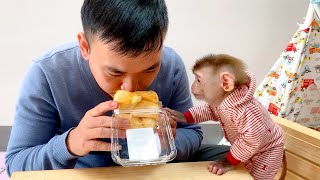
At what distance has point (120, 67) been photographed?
0.71 m

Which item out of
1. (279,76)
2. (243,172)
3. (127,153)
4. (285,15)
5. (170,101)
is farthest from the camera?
(285,15)

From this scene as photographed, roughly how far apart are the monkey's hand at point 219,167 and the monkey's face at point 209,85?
0.19m

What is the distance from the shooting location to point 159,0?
74cm

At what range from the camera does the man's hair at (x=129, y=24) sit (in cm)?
68

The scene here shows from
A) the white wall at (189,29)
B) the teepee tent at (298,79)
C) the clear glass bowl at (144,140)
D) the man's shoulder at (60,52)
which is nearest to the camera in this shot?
the clear glass bowl at (144,140)

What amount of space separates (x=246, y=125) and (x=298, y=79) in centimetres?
83

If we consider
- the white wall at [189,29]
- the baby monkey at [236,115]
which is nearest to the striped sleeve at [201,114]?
the baby monkey at [236,115]

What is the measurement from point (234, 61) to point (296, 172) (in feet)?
1.41

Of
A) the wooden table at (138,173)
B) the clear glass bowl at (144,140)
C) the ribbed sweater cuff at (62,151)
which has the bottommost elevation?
the wooden table at (138,173)

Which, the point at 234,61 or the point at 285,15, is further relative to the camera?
the point at 285,15

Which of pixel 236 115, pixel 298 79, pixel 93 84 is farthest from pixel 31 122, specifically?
pixel 298 79

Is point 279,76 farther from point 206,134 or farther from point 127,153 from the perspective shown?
point 127,153

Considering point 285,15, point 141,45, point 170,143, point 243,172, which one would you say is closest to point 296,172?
point 243,172

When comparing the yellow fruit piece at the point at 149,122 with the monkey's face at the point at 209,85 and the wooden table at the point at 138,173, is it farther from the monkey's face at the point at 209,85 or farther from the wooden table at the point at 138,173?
the monkey's face at the point at 209,85
